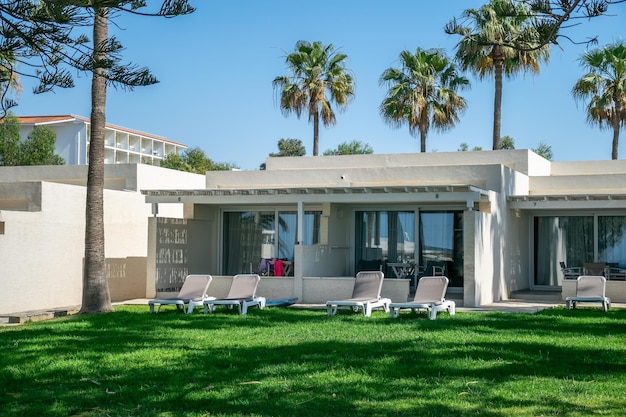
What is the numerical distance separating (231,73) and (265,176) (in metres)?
3.69

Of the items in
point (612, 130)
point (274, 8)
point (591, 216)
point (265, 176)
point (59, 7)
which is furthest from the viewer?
point (612, 130)

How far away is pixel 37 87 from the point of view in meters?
12.0

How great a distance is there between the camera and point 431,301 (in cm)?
1781

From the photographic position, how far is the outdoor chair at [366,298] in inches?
719

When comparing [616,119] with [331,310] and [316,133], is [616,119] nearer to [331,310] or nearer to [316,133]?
[316,133]

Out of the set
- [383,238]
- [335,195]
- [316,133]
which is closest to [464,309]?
[335,195]

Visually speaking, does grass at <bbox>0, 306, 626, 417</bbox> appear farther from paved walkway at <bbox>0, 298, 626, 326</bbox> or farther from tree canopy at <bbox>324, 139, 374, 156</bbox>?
tree canopy at <bbox>324, 139, 374, 156</bbox>

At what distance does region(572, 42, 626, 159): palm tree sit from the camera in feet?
112

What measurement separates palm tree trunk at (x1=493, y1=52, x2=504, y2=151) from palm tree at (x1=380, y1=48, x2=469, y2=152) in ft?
4.74

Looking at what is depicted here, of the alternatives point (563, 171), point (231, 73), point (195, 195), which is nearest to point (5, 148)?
point (231, 73)

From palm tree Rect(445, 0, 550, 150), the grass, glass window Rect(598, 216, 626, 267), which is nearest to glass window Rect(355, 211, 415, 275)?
glass window Rect(598, 216, 626, 267)

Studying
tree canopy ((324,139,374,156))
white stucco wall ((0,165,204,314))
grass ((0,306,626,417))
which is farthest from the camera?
tree canopy ((324,139,374,156))

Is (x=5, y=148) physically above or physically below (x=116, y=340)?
above

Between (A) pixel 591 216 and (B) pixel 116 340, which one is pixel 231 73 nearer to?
(A) pixel 591 216
